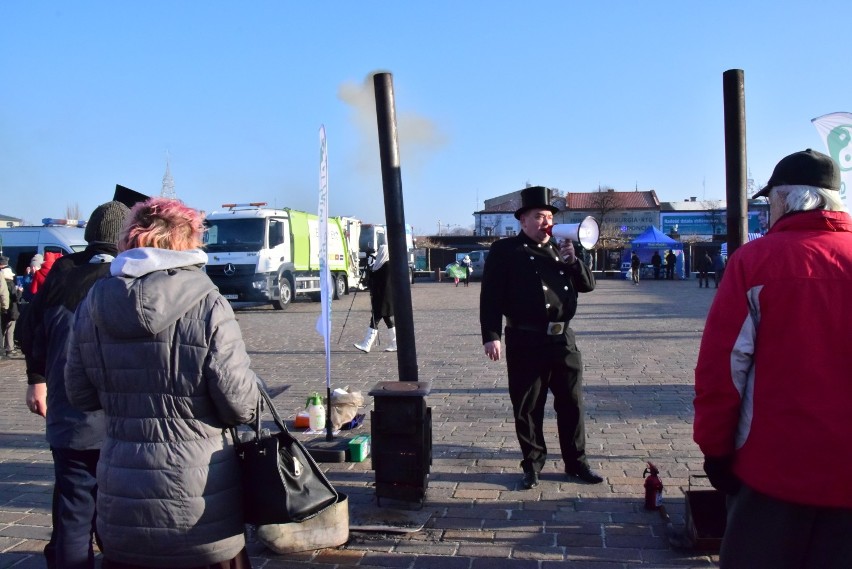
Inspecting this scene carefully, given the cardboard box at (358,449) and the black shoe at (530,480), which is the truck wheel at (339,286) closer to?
the cardboard box at (358,449)

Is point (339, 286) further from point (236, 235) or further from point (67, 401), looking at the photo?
point (67, 401)

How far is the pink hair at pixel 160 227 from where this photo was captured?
2.77m

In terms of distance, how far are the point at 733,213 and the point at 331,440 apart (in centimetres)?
363

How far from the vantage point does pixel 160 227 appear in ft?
9.16

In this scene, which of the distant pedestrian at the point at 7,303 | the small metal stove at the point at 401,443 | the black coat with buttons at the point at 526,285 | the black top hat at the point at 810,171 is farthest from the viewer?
the distant pedestrian at the point at 7,303

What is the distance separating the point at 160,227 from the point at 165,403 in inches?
26.0

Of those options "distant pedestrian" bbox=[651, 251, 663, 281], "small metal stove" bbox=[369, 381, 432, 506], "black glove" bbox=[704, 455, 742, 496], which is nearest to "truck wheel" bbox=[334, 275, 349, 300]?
"distant pedestrian" bbox=[651, 251, 663, 281]

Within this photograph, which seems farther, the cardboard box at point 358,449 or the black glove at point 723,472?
the cardboard box at point 358,449

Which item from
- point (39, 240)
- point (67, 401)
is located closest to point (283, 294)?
point (39, 240)

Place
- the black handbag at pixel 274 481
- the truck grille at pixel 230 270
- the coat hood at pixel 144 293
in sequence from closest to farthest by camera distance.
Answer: the coat hood at pixel 144 293 → the black handbag at pixel 274 481 → the truck grille at pixel 230 270

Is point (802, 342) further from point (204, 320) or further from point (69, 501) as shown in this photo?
point (69, 501)

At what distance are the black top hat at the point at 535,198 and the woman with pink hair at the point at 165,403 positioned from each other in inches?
111

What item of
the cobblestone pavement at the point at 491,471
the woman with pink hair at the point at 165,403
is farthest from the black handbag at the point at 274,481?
the cobblestone pavement at the point at 491,471

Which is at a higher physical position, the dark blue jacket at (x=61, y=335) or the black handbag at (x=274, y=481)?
the dark blue jacket at (x=61, y=335)
